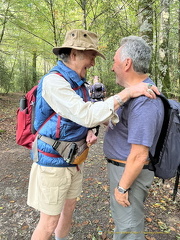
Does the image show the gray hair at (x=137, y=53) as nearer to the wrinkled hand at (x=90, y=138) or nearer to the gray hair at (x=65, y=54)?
the gray hair at (x=65, y=54)

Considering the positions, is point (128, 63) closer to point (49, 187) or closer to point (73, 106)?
point (73, 106)

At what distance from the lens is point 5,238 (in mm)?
2678

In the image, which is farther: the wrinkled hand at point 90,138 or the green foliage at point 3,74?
the green foliage at point 3,74

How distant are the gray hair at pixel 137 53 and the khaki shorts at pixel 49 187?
1.22m

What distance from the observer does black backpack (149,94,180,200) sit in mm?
1739

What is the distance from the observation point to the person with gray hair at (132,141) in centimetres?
159

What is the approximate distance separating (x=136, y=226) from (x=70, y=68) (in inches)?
64.6

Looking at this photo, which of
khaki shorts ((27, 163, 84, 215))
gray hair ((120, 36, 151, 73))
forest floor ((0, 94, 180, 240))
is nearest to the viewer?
gray hair ((120, 36, 151, 73))

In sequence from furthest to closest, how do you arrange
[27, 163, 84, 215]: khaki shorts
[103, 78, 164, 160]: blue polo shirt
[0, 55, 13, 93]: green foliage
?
[0, 55, 13, 93]: green foliage
[27, 163, 84, 215]: khaki shorts
[103, 78, 164, 160]: blue polo shirt

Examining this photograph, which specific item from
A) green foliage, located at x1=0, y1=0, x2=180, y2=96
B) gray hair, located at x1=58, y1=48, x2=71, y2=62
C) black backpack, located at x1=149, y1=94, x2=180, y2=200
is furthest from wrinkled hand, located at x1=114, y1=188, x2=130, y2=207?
green foliage, located at x1=0, y1=0, x2=180, y2=96

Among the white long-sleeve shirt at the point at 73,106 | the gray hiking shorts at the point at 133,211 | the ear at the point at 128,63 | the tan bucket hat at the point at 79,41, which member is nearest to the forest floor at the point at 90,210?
the gray hiking shorts at the point at 133,211

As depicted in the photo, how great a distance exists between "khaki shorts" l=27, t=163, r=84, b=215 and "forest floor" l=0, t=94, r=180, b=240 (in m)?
1.10

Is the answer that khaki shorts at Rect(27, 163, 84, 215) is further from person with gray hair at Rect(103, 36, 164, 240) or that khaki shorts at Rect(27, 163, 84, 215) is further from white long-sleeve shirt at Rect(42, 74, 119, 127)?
white long-sleeve shirt at Rect(42, 74, 119, 127)

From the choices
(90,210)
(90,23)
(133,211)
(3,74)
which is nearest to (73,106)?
(133,211)
